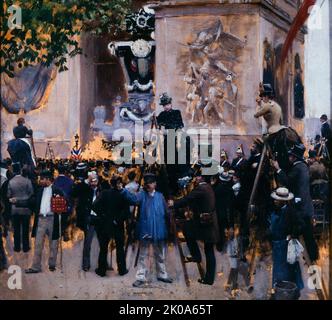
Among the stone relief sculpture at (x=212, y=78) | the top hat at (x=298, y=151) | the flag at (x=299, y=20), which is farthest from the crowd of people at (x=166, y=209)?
the flag at (x=299, y=20)

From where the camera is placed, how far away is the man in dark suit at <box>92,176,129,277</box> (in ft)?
24.6

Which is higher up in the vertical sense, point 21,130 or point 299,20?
point 299,20

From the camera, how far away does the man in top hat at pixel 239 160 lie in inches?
295

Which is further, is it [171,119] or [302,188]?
[171,119]

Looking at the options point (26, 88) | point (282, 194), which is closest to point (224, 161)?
point (282, 194)

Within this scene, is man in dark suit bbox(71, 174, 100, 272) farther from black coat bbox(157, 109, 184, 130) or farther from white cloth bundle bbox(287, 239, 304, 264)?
white cloth bundle bbox(287, 239, 304, 264)

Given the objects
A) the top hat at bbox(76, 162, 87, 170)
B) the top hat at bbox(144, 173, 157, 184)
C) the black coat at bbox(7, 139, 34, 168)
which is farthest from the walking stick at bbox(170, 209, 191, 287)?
the black coat at bbox(7, 139, 34, 168)

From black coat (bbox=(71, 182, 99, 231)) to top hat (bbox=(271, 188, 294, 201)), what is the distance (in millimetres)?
1926

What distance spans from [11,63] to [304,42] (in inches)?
124

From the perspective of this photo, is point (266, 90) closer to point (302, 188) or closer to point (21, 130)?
point (302, 188)

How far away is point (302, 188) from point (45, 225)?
2.75 metres

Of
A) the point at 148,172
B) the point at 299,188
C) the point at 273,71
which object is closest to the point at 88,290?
the point at 148,172

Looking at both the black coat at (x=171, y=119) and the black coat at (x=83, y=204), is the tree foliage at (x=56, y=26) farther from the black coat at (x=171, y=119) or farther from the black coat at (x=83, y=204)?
the black coat at (x=83, y=204)

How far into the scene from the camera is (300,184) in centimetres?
743
